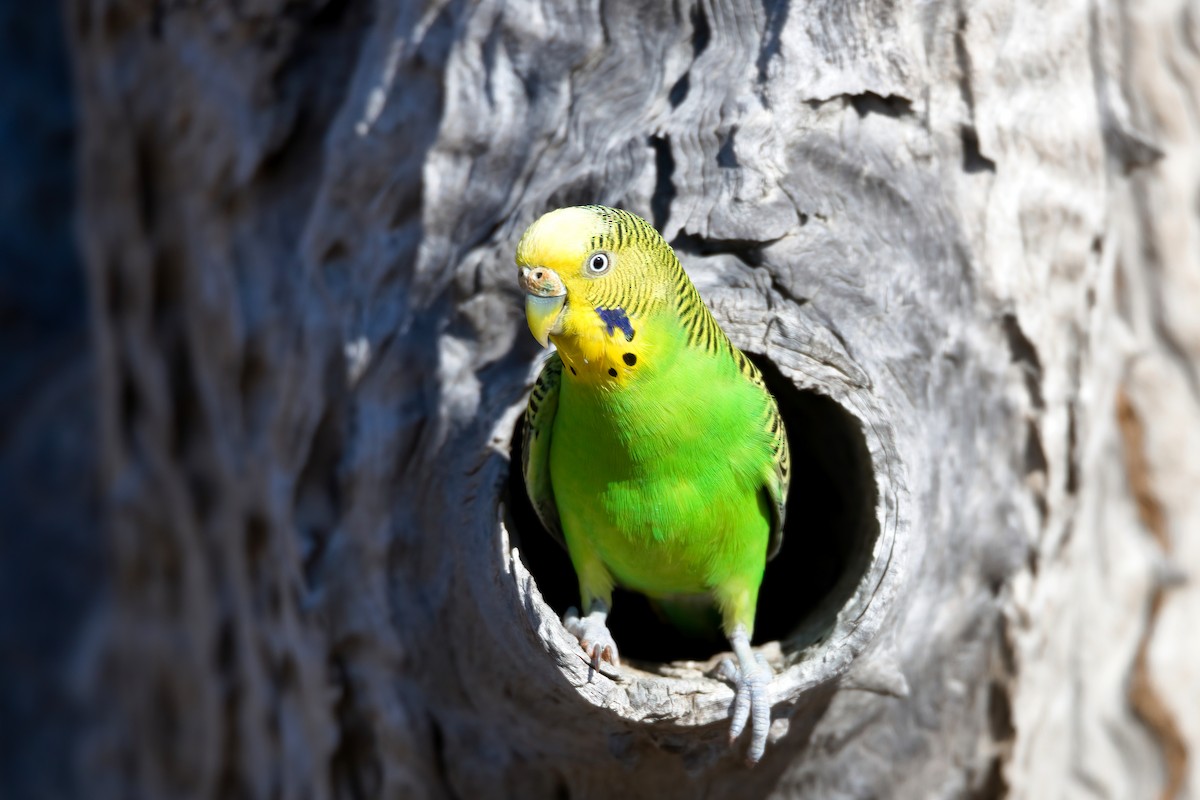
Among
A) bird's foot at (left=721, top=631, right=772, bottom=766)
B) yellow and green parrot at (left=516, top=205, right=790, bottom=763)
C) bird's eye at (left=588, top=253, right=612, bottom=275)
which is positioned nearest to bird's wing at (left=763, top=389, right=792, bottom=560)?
yellow and green parrot at (left=516, top=205, right=790, bottom=763)

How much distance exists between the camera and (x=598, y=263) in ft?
9.41

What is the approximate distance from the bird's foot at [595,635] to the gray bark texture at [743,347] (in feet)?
0.24

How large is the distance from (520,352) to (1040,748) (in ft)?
7.50

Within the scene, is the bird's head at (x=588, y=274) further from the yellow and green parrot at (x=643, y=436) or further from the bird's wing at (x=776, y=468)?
the bird's wing at (x=776, y=468)

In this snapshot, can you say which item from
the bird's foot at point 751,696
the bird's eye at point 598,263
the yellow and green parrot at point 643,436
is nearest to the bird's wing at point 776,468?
the yellow and green parrot at point 643,436

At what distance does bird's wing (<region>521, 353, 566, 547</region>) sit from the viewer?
330 centimetres

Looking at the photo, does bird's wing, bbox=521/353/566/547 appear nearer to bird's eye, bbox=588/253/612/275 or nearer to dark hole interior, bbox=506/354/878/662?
dark hole interior, bbox=506/354/878/662

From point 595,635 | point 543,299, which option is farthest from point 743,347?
point 595,635

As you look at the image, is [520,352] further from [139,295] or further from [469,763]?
[139,295]

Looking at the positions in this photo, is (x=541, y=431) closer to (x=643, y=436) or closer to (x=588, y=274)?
(x=643, y=436)

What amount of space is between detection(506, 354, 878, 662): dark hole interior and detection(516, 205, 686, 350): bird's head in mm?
703

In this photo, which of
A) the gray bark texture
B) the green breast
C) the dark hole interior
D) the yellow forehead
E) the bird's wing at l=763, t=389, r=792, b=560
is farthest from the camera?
the dark hole interior

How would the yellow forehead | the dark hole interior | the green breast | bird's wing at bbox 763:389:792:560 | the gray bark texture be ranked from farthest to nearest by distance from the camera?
the dark hole interior
the gray bark texture
bird's wing at bbox 763:389:792:560
the green breast
the yellow forehead

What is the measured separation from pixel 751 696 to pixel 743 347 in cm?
94
